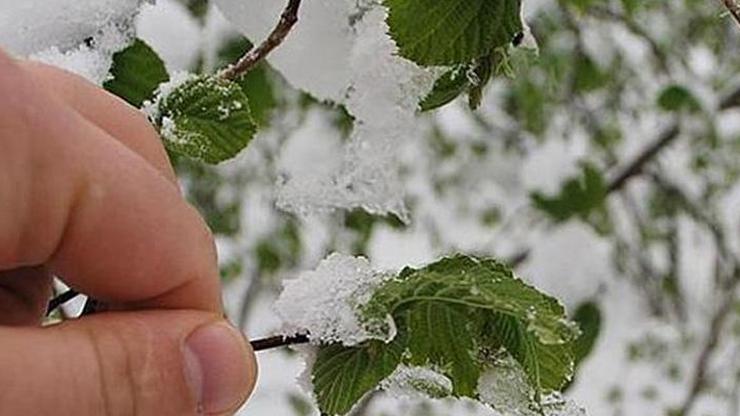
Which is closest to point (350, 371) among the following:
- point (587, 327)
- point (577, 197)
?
point (587, 327)

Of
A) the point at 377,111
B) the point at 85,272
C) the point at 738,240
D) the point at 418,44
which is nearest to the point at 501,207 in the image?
the point at 738,240

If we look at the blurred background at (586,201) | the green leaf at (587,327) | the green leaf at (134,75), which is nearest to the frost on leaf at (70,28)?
the green leaf at (134,75)

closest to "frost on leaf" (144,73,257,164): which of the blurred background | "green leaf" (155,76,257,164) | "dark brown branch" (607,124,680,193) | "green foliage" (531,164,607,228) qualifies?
"green leaf" (155,76,257,164)

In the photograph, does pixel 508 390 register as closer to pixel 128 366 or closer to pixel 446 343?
pixel 446 343

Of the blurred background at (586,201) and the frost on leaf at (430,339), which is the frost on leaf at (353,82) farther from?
the blurred background at (586,201)

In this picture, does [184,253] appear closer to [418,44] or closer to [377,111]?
[418,44]

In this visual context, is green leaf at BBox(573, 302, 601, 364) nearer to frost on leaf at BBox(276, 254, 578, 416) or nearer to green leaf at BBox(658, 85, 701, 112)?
green leaf at BBox(658, 85, 701, 112)
